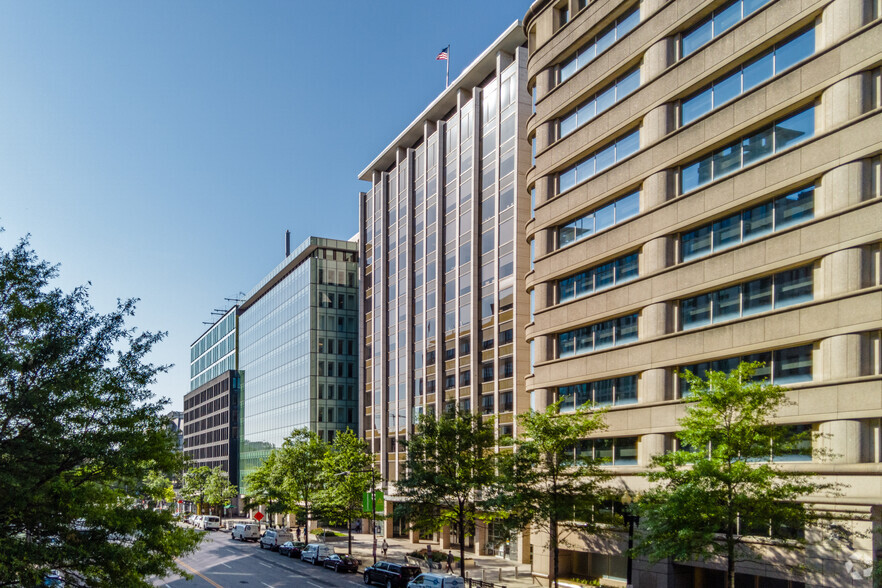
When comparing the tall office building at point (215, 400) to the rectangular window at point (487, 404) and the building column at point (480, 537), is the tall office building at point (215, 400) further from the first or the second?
the rectangular window at point (487, 404)

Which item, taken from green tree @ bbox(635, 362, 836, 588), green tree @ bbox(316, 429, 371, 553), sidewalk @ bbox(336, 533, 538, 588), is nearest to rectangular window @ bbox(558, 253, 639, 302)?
green tree @ bbox(635, 362, 836, 588)

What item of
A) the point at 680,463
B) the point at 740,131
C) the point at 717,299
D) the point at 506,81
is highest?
the point at 506,81

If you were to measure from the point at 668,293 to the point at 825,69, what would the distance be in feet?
37.5

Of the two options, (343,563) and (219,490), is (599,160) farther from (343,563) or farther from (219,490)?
(219,490)

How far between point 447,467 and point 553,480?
7.84m

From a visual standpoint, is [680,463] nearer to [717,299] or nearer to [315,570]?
[717,299]

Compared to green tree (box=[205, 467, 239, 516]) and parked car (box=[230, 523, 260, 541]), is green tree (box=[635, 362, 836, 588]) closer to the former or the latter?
parked car (box=[230, 523, 260, 541])

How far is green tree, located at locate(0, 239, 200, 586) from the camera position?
59.7 ft

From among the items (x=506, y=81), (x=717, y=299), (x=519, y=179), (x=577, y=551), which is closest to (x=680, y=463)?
(x=717, y=299)

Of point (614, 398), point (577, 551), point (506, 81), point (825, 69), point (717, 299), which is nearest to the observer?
point (825, 69)

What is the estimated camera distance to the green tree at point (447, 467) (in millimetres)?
42344

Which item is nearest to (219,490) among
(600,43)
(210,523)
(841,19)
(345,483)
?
(210,523)

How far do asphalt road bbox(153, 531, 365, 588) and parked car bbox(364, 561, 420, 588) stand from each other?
126cm

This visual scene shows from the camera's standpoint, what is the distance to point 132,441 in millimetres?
19859
